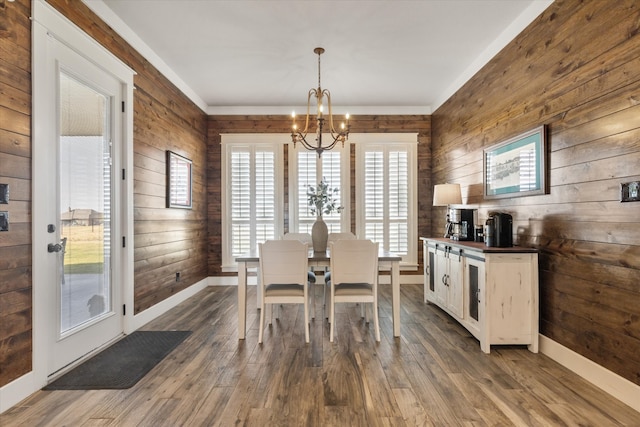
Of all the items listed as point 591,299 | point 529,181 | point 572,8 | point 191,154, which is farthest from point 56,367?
point 572,8

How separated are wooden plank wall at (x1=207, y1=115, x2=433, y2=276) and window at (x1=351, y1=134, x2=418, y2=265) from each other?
0.12m

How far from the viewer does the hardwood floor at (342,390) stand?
1.79 metres

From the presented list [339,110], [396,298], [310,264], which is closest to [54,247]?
[310,264]

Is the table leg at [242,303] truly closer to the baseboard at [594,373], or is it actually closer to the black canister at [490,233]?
the black canister at [490,233]

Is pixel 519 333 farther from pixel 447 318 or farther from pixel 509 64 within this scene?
pixel 509 64

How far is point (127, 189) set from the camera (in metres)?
3.05

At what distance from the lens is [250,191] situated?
5.28 metres

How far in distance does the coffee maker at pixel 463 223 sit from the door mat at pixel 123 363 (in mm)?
3019

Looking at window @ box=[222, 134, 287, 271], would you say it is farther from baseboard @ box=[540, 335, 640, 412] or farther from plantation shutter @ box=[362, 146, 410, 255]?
baseboard @ box=[540, 335, 640, 412]

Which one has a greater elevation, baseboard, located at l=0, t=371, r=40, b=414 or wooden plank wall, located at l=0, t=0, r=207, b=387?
wooden plank wall, located at l=0, t=0, r=207, b=387

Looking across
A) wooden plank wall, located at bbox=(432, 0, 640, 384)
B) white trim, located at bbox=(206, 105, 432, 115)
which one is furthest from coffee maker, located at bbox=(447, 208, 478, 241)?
white trim, located at bbox=(206, 105, 432, 115)

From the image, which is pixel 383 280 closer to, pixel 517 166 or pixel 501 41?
pixel 517 166

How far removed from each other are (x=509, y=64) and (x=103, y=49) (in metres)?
3.69

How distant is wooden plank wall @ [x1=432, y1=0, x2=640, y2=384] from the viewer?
190 centimetres
